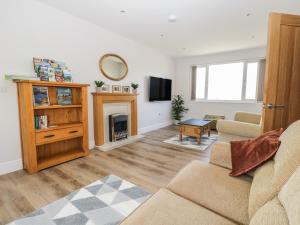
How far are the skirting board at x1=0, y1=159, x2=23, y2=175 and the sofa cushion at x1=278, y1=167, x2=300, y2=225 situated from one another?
3.12 metres

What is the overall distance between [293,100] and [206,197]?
180 centimetres

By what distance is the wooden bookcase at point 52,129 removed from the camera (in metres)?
2.31

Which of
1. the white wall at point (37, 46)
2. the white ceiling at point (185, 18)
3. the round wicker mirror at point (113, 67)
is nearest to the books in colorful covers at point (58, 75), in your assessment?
the white wall at point (37, 46)

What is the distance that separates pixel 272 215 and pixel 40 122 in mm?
2863

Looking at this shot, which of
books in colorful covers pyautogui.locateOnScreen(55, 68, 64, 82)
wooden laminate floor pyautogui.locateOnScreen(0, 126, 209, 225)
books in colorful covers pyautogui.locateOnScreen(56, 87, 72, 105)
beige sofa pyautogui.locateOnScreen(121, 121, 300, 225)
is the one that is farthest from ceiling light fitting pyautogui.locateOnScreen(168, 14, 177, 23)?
beige sofa pyautogui.locateOnScreen(121, 121, 300, 225)

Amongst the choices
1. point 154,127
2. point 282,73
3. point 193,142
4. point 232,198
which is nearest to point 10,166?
point 232,198

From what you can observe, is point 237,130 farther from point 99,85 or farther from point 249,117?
point 99,85

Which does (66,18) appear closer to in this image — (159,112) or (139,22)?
(139,22)

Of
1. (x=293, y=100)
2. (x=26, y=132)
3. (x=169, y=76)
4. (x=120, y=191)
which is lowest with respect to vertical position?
(x=120, y=191)

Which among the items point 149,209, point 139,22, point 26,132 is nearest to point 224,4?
point 139,22

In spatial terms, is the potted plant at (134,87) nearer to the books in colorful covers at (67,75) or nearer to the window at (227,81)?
the books in colorful covers at (67,75)

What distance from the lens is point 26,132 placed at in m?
2.34

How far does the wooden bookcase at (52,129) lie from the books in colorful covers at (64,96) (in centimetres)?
6

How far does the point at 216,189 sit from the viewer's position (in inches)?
48.4
